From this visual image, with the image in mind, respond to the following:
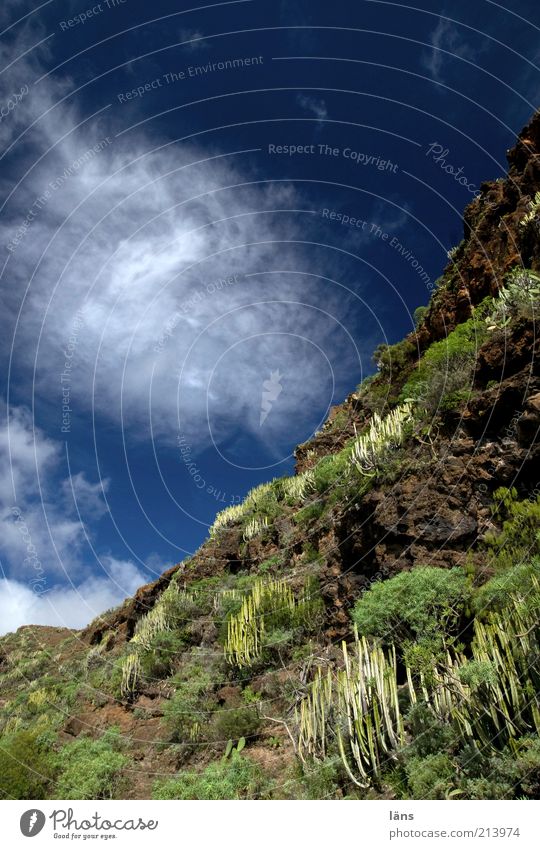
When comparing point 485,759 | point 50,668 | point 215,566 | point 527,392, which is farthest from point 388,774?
point 50,668

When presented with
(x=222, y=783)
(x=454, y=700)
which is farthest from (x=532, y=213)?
(x=222, y=783)

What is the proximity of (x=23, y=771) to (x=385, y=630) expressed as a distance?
9.70 meters

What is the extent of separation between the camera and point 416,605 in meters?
8.13

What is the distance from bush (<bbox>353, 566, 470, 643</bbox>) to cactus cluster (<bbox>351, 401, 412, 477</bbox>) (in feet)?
12.5

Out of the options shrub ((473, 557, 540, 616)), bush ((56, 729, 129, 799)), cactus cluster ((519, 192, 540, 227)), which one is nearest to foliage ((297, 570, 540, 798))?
shrub ((473, 557, 540, 616))

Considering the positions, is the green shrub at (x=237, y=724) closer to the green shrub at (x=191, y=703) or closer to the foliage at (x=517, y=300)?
the green shrub at (x=191, y=703)

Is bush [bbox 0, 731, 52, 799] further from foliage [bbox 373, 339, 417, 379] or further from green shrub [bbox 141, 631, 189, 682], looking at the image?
foliage [bbox 373, 339, 417, 379]

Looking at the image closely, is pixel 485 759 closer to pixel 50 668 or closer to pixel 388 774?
pixel 388 774

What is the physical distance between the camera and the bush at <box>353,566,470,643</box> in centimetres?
784

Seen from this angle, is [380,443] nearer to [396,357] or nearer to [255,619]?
[255,619]

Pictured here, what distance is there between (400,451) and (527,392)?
335 centimetres

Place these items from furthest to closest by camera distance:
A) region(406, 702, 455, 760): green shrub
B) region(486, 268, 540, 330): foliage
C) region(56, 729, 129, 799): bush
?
region(486, 268, 540, 330): foliage < region(56, 729, 129, 799): bush < region(406, 702, 455, 760): green shrub

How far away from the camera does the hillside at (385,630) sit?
5973 mm
